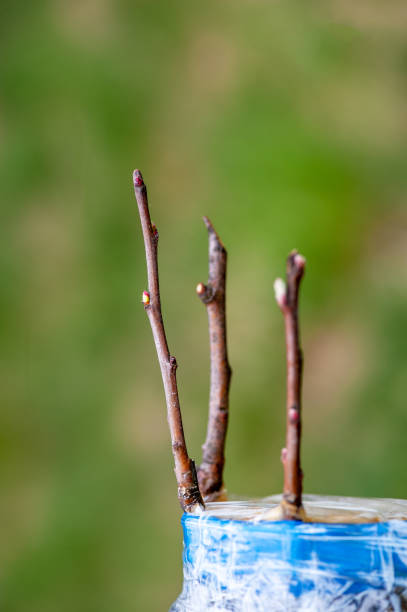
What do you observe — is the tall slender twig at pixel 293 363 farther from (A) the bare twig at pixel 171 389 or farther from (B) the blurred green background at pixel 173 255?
(B) the blurred green background at pixel 173 255

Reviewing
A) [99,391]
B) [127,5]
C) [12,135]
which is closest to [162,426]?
[99,391]

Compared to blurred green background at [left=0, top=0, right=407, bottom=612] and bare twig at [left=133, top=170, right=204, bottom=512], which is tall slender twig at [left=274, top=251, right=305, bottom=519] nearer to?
bare twig at [left=133, top=170, right=204, bottom=512]

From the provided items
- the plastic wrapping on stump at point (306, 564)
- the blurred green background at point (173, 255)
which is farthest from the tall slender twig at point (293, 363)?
the blurred green background at point (173, 255)

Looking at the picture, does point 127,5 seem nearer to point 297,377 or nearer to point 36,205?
point 36,205

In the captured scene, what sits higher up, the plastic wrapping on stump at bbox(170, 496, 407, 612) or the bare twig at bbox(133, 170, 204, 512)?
the bare twig at bbox(133, 170, 204, 512)

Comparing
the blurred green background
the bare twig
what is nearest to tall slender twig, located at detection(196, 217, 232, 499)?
the bare twig

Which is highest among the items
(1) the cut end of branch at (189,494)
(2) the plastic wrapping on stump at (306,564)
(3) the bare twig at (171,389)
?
(3) the bare twig at (171,389)

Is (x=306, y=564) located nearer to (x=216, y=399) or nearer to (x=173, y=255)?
(x=216, y=399)
